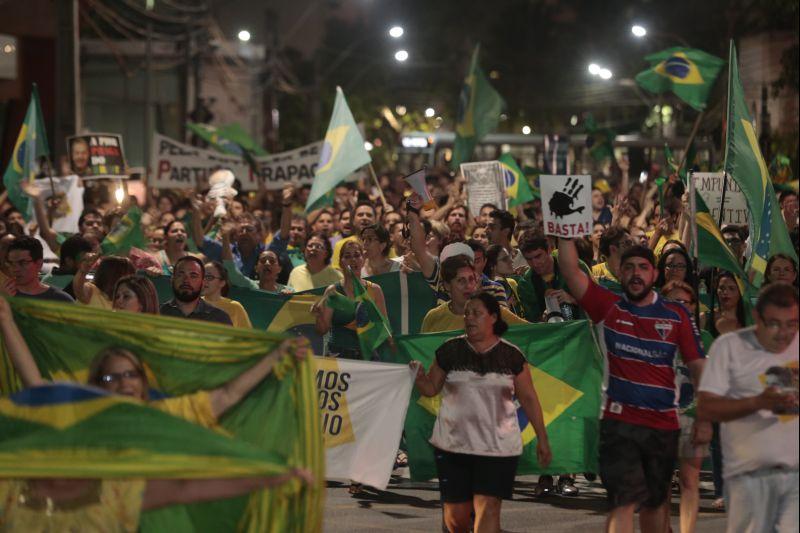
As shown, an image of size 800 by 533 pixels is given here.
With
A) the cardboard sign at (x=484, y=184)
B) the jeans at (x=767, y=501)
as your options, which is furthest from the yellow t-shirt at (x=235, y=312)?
the cardboard sign at (x=484, y=184)

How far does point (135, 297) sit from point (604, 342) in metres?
2.52

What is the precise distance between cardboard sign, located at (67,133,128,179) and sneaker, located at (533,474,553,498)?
32.2 feet

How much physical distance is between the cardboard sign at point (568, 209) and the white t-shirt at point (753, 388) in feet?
6.39

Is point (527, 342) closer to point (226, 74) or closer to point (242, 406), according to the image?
point (242, 406)

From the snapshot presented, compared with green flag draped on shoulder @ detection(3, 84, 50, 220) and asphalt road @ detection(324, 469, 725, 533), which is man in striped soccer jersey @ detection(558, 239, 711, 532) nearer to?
asphalt road @ detection(324, 469, 725, 533)

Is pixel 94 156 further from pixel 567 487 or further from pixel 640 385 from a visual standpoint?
pixel 640 385

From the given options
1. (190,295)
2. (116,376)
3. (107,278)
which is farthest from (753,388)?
(107,278)

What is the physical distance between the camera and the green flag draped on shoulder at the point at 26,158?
17.7m

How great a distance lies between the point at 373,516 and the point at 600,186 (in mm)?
12372

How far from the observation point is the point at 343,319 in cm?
1070

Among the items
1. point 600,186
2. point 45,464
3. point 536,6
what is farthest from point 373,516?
point 536,6

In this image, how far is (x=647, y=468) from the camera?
8031mm

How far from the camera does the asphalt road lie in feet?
32.5

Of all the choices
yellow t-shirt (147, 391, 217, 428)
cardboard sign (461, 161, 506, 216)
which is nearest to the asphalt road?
yellow t-shirt (147, 391, 217, 428)
